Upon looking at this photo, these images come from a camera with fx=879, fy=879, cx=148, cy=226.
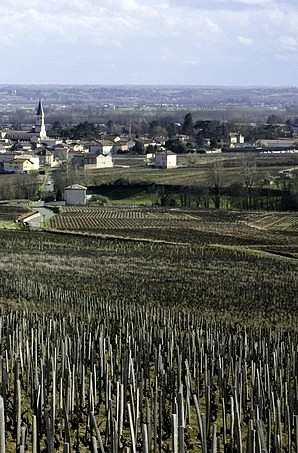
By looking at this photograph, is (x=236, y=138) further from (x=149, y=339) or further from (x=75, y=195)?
(x=149, y=339)

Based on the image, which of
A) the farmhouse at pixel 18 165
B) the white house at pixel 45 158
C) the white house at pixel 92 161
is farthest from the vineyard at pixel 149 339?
the white house at pixel 45 158

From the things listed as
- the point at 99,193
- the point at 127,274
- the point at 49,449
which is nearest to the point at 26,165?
the point at 99,193

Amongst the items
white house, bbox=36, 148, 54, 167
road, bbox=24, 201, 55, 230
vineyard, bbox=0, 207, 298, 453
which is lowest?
white house, bbox=36, 148, 54, 167

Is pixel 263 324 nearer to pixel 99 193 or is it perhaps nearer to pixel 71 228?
pixel 71 228

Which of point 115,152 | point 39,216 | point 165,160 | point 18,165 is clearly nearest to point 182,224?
point 39,216

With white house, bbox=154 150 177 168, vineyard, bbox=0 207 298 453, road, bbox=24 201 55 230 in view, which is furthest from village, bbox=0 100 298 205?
vineyard, bbox=0 207 298 453

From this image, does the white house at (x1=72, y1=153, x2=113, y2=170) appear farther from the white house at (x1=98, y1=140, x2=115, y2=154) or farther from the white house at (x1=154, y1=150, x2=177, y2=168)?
the white house at (x1=98, y1=140, x2=115, y2=154)
